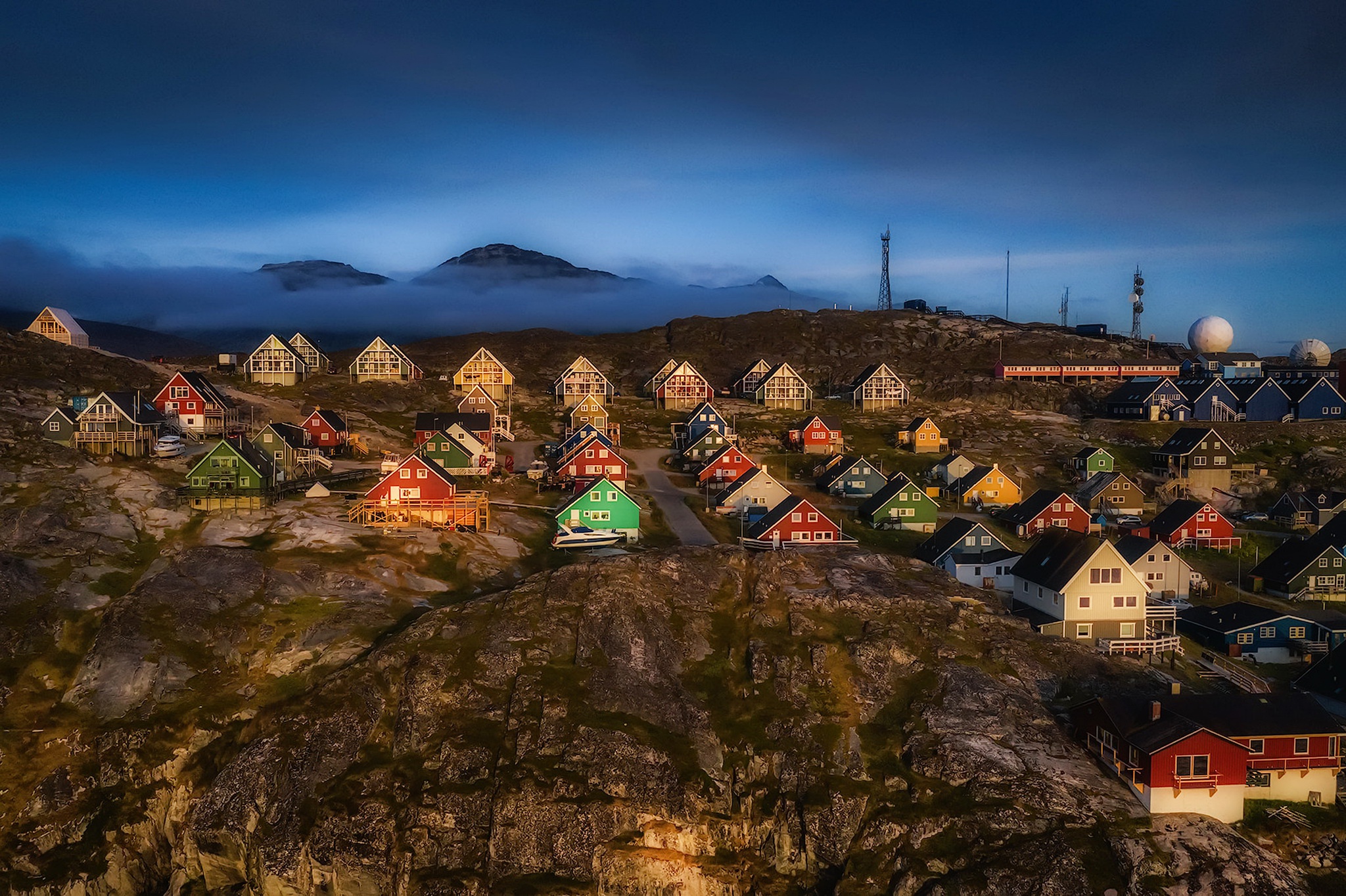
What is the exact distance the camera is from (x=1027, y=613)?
7112cm

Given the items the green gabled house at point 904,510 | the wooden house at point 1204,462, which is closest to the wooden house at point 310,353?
the green gabled house at point 904,510

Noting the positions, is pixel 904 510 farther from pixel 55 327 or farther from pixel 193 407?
pixel 55 327

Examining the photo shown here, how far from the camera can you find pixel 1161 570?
78.2 meters

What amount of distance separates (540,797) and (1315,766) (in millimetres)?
38283

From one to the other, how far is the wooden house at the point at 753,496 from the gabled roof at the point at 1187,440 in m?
47.1

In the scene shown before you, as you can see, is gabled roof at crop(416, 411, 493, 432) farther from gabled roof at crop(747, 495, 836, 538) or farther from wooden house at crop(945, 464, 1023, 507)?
wooden house at crop(945, 464, 1023, 507)

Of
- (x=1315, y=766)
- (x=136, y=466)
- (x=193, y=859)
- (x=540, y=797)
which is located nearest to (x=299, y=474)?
(x=136, y=466)

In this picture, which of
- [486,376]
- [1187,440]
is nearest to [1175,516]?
[1187,440]

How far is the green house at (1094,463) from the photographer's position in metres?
112

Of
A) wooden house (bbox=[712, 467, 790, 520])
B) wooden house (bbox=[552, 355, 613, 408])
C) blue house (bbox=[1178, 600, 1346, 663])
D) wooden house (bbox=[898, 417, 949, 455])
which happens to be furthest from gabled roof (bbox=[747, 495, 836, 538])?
wooden house (bbox=[552, 355, 613, 408])

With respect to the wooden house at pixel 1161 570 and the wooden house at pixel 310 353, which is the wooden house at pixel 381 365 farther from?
the wooden house at pixel 1161 570

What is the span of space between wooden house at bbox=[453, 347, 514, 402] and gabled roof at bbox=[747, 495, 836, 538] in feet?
257

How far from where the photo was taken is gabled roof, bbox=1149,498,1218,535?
9156 centimetres

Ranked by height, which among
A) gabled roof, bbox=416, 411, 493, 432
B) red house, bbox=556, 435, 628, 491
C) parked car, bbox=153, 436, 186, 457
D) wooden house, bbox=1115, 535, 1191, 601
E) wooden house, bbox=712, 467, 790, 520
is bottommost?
wooden house, bbox=1115, 535, 1191, 601
